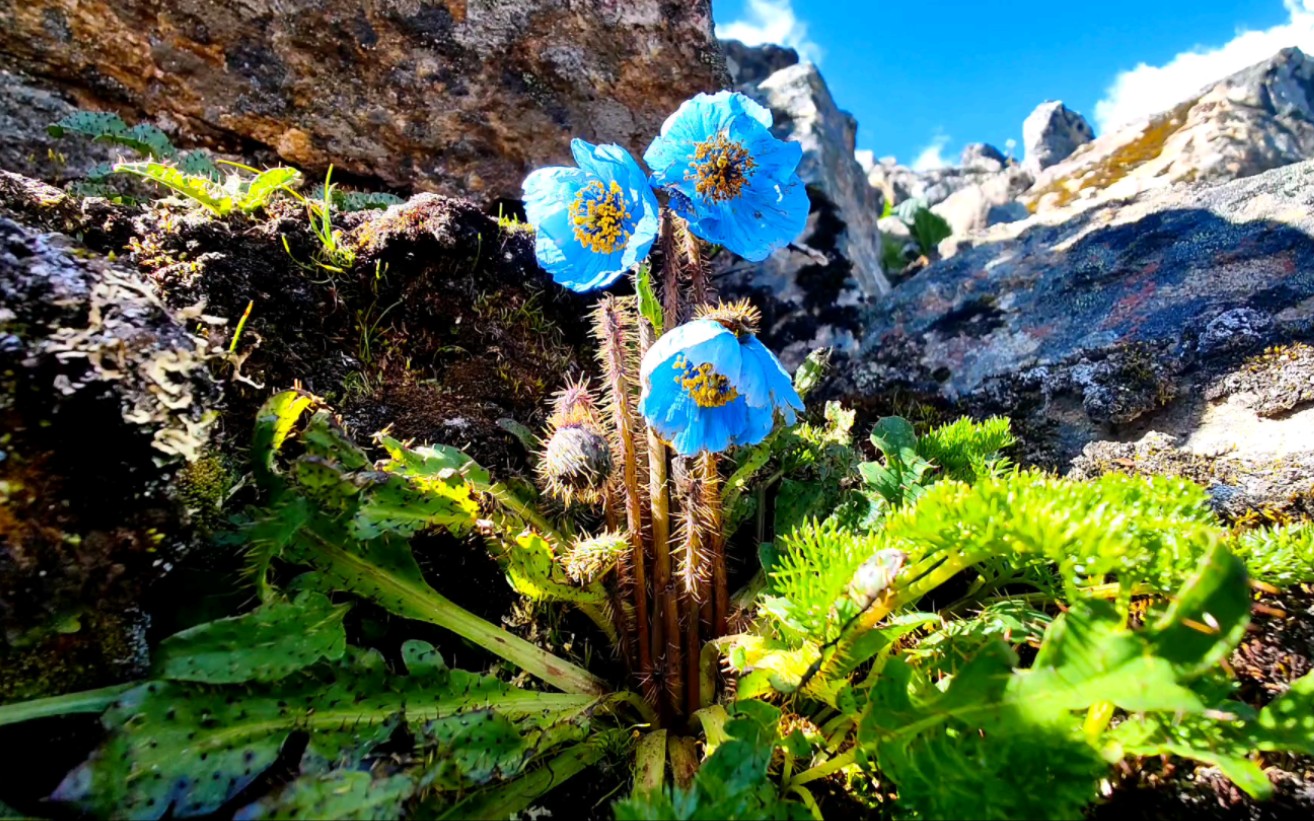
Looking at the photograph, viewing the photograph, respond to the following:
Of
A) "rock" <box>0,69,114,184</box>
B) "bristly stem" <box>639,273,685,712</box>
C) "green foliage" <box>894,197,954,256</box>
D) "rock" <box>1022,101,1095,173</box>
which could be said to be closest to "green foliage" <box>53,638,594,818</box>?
"bristly stem" <box>639,273,685,712</box>

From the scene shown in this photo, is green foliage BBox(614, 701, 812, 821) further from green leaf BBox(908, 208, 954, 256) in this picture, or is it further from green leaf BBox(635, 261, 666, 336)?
green leaf BBox(908, 208, 954, 256)

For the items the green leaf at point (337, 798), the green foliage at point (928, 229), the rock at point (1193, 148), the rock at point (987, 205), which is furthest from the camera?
the rock at point (987, 205)

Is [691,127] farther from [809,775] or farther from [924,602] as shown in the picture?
[809,775]

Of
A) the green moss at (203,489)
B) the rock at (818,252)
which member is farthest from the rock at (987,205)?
the green moss at (203,489)

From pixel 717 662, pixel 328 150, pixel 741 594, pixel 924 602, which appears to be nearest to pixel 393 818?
pixel 717 662

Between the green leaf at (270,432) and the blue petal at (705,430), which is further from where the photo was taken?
the blue petal at (705,430)

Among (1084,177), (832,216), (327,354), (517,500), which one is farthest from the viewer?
(1084,177)

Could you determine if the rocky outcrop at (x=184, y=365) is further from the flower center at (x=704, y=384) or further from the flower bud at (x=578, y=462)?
the flower center at (x=704, y=384)
